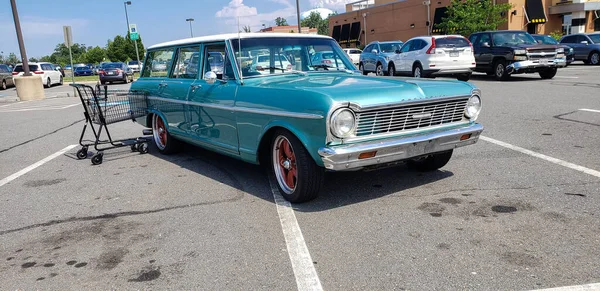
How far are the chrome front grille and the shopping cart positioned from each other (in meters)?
4.33

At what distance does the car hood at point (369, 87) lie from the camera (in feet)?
14.0

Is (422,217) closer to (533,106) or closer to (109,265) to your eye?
(109,265)

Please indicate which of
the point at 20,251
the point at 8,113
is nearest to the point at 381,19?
the point at 8,113

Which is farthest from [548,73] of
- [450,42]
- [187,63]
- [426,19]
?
[426,19]

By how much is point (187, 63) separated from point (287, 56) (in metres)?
1.50

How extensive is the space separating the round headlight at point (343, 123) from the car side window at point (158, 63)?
3.63m

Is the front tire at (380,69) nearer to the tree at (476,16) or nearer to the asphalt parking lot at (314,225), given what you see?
the asphalt parking lot at (314,225)

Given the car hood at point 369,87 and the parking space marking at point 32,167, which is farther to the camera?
the parking space marking at point 32,167

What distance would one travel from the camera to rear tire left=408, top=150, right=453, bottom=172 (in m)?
5.49

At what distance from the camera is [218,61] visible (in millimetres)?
5816

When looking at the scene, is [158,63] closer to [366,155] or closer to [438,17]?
[366,155]

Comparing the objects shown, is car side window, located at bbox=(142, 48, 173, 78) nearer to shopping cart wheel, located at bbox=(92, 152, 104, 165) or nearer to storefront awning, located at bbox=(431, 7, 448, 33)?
shopping cart wheel, located at bbox=(92, 152, 104, 165)

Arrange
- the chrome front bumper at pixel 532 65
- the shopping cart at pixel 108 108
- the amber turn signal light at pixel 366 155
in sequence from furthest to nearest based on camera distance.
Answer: the chrome front bumper at pixel 532 65 < the shopping cart at pixel 108 108 < the amber turn signal light at pixel 366 155

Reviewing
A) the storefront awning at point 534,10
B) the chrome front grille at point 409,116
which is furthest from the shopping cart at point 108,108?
the storefront awning at point 534,10
